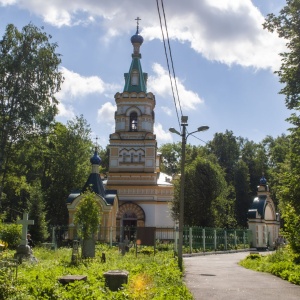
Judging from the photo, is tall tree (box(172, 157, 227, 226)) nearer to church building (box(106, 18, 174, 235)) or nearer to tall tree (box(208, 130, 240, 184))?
church building (box(106, 18, 174, 235))

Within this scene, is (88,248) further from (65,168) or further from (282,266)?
(65,168)

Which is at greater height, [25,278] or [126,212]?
[126,212]

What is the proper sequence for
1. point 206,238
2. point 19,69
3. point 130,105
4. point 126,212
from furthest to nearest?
point 130,105, point 126,212, point 206,238, point 19,69

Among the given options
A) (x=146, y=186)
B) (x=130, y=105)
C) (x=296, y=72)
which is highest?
(x=130, y=105)

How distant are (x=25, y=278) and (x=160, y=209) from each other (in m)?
29.9

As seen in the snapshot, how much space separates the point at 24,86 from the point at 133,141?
1586cm

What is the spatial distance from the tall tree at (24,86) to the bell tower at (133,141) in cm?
1417

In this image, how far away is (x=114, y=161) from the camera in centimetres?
3962

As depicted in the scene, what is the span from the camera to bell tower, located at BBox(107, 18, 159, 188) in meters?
39.0

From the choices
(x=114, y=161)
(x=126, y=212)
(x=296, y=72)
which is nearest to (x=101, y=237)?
(x=126, y=212)

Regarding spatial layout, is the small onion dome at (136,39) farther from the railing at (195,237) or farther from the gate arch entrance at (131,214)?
the railing at (195,237)

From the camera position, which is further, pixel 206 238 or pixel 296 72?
pixel 206 238

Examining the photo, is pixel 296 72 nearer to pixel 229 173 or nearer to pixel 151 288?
pixel 151 288

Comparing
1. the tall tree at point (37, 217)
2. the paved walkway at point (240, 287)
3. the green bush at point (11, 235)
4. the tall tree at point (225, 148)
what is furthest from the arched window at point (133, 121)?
the tall tree at point (225, 148)
